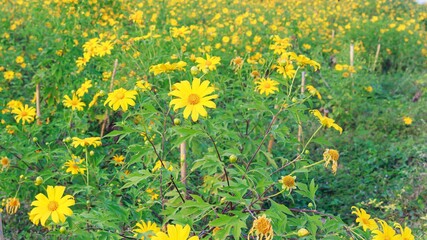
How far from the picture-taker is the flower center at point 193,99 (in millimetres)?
1537

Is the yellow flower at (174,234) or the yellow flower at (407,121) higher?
the yellow flower at (174,234)

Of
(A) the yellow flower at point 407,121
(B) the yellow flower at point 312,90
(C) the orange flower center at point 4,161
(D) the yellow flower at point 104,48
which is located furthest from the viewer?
(A) the yellow flower at point 407,121

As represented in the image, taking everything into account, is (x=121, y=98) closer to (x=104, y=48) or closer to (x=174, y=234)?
(x=174, y=234)

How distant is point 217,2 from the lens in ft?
27.9

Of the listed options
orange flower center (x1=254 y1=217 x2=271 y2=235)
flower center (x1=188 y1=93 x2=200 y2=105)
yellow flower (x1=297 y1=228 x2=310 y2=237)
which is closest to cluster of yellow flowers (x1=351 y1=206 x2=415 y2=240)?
Answer: yellow flower (x1=297 y1=228 x2=310 y2=237)

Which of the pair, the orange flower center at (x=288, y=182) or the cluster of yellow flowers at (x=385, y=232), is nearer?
the cluster of yellow flowers at (x=385, y=232)

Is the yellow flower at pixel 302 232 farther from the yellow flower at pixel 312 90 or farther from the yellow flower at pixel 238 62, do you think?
Answer: the yellow flower at pixel 238 62

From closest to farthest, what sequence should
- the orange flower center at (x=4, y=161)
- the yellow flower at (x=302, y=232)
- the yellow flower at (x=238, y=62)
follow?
the yellow flower at (x=302, y=232) < the orange flower center at (x=4, y=161) < the yellow flower at (x=238, y=62)

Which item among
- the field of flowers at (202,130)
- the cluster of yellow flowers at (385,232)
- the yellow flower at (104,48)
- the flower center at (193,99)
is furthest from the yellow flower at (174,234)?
the yellow flower at (104,48)

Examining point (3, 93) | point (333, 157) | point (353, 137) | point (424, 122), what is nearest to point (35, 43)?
point (3, 93)

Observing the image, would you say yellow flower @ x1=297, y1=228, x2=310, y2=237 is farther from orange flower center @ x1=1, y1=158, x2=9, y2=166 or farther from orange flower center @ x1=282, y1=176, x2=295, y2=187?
orange flower center @ x1=1, y1=158, x2=9, y2=166

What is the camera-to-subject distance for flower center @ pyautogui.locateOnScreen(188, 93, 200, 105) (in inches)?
60.5

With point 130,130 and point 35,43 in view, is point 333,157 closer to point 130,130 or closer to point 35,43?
point 130,130

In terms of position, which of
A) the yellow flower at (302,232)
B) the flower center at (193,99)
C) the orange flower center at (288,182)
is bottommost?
the yellow flower at (302,232)
